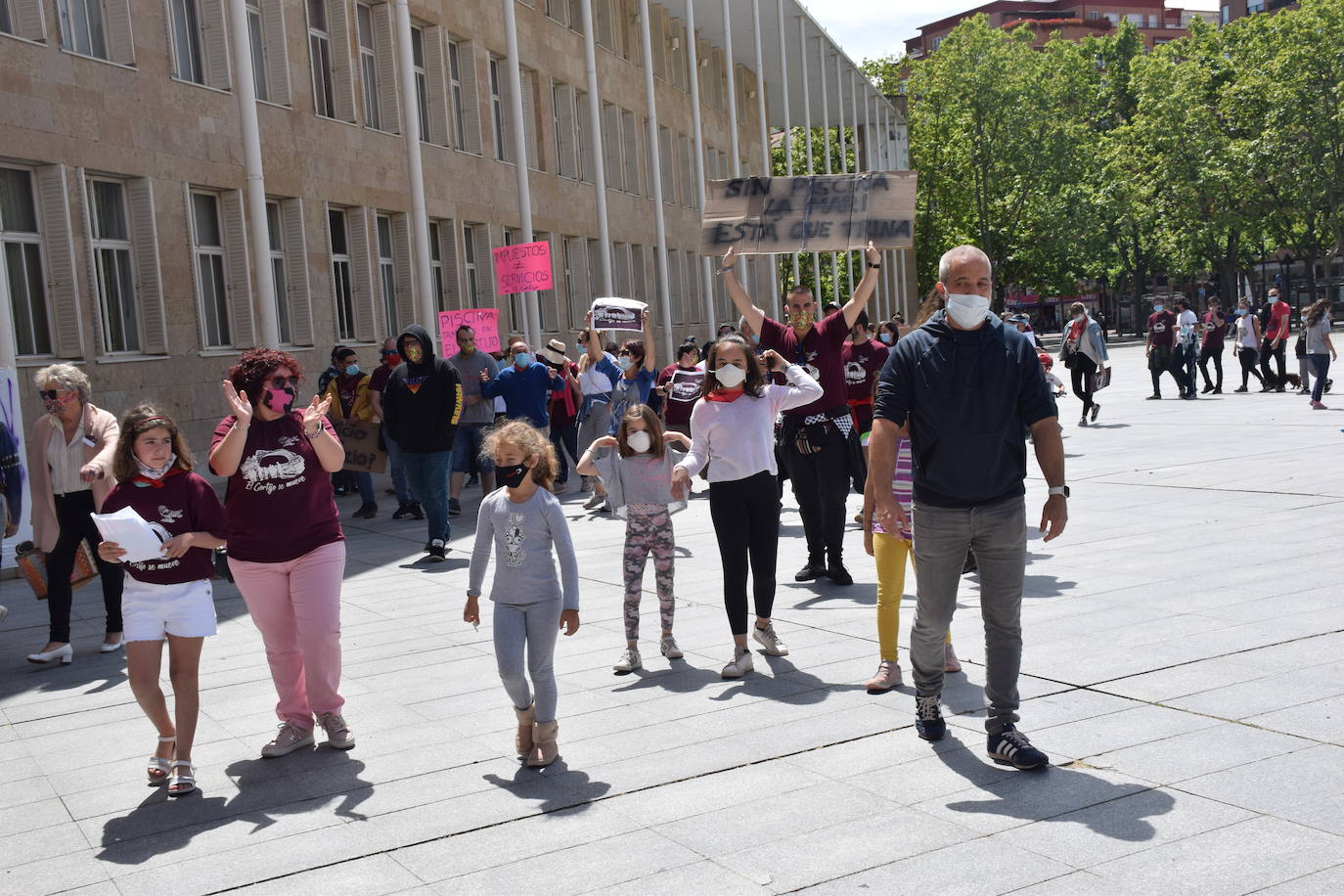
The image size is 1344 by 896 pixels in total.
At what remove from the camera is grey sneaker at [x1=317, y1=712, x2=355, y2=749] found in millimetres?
6484

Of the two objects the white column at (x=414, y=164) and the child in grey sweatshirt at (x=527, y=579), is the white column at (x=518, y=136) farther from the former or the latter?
the child in grey sweatshirt at (x=527, y=579)

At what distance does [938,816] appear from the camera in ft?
16.4

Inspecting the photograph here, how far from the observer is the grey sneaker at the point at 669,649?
7.89m

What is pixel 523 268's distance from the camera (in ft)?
70.4

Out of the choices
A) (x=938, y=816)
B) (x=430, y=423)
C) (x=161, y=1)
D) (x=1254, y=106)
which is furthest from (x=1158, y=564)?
(x=1254, y=106)

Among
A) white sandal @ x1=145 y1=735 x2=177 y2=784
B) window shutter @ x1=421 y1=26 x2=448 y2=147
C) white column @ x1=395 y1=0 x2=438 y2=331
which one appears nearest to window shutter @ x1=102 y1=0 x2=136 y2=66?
white column @ x1=395 y1=0 x2=438 y2=331

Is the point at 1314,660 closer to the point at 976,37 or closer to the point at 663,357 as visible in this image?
the point at 663,357

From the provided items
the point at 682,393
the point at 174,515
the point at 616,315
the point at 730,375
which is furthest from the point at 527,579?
the point at 616,315

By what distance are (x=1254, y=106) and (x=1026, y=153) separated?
40.4 ft

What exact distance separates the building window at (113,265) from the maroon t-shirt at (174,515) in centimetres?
1191

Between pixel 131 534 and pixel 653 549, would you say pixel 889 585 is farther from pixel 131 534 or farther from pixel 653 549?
pixel 131 534

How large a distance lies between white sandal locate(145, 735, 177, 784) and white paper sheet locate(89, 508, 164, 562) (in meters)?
0.76

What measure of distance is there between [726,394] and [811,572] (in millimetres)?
2680

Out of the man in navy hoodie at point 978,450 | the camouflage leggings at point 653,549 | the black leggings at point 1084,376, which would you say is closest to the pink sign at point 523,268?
the black leggings at point 1084,376
